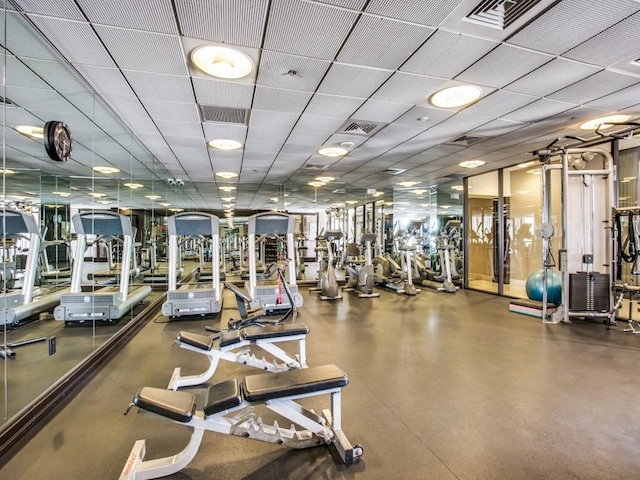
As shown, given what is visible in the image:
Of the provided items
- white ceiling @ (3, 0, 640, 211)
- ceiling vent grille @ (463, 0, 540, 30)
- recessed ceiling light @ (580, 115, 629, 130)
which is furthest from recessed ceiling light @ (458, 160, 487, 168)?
ceiling vent grille @ (463, 0, 540, 30)

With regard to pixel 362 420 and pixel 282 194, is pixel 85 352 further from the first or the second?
pixel 282 194

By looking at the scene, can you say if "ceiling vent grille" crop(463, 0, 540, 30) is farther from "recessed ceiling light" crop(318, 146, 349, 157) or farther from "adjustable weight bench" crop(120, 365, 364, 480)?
"recessed ceiling light" crop(318, 146, 349, 157)

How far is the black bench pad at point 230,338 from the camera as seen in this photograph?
2961mm

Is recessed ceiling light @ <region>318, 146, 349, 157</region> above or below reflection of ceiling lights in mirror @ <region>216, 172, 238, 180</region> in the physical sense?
below

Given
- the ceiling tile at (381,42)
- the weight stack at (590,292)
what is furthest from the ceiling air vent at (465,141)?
the ceiling tile at (381,42)

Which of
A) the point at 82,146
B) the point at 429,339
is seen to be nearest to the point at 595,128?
the point at 429,339

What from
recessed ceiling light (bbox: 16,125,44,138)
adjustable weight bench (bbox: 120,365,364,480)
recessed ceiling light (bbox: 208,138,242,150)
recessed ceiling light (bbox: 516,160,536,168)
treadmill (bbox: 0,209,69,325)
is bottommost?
adjustable weight bench (bbox: 120,365,364,480)

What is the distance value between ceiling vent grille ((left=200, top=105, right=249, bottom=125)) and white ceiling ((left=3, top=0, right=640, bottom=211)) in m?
0.13

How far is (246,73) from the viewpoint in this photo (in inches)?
131

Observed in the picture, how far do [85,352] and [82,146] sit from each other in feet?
8.01

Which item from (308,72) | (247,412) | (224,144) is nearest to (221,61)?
(308,72)

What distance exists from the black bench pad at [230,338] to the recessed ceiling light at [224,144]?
12.1 feet

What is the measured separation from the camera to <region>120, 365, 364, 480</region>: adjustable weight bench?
176 centimetres

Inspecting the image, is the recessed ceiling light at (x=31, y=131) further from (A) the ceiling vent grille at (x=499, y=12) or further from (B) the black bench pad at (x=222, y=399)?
(A) the ceiling vent grille at (x=499, y=12)
